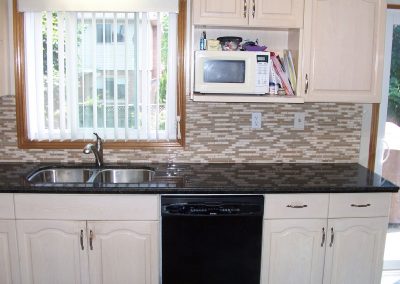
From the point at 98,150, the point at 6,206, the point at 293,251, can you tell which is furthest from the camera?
the point at 98,150

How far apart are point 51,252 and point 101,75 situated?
1.14m

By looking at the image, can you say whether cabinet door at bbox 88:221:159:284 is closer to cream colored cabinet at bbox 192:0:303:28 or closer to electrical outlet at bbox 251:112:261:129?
electrical outlet at bbox 251:112:261:129

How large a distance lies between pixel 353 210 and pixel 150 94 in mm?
1455

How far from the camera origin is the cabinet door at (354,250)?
7.72 ft

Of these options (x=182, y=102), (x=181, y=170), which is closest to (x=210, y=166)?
(x=181, y=170)

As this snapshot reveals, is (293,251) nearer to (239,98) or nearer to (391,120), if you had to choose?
(239,98)

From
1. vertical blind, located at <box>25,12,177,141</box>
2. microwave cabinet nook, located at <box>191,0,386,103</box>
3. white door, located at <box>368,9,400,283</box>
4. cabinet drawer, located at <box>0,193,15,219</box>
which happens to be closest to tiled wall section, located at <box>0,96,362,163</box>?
vertical blind, located at <box>25,12,177,141</box>

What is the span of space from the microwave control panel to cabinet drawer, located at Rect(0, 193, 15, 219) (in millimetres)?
1523

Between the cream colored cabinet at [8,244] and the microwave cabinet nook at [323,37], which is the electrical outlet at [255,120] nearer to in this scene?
the microwave cabinet nook at [323,37]

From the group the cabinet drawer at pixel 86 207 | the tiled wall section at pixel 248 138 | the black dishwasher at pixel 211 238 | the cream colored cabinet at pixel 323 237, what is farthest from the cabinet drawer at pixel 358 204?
the cabinet drawer at pixel 86 207

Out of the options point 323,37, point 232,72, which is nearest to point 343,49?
point 323,37

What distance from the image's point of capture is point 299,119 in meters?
2.79

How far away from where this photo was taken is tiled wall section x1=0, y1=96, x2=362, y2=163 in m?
2.76

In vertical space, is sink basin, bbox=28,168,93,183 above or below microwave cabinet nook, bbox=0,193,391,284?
above
